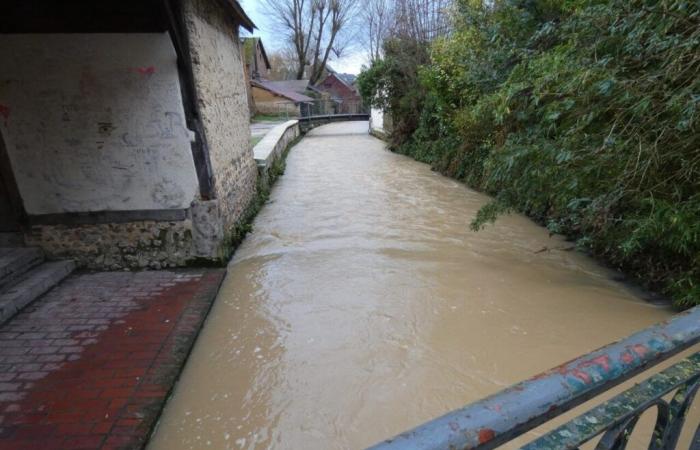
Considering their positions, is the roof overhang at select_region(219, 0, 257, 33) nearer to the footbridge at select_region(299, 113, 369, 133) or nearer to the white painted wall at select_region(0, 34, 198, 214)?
the white painted wall at select_region(0, 34, 198, 214)

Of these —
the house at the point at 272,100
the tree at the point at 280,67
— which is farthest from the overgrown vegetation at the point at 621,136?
the tree at the point at 280,67

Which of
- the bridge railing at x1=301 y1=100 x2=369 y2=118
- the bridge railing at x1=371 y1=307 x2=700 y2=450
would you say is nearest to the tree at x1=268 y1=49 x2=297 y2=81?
the bridge railing at x1=301 y1=100 x2=369 y2=118

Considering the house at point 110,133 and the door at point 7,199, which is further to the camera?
the door at point 7,199

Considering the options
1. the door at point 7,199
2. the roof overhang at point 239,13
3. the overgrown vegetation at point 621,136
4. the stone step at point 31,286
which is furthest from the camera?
the roof overhang at point 239,13

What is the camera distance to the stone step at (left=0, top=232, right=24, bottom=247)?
15.6 feet

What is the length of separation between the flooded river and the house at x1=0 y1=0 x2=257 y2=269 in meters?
1.15

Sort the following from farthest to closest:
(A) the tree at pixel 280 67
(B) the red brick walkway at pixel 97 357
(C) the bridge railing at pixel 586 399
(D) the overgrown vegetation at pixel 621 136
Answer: (A) the tree at pixel 280 67, (D) the overgrown vegetation at pixel 621 136, (B) the red brick walkway at pixel 97 357, (C) the bridge railing at pixel 586 399

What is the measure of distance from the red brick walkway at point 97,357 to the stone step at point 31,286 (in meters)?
0.09

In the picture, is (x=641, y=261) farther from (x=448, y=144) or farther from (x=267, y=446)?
(x=448, y=144)

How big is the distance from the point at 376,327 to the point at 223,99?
4026mm

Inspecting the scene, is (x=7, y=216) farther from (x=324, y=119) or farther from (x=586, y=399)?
(x=324, y=119)

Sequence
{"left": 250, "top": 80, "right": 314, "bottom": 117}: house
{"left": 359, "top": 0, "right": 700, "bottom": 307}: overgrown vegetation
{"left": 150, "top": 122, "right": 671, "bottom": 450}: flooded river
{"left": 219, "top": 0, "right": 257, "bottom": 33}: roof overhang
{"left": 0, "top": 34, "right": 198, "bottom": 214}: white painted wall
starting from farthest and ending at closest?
{"left": 250, "top": 80, "right": 314, "bottom": 117}: house, {"left": 219, "top": 0, "right": 257, "bottom": 33}: roof overhang, {"left": 0, "top": 34, "right": 198, "bottom": 214}: white painted wall, {"left": 359, "top": 0, "right": 700, "bottom": 307}: overgrown vegetation, {"left": 150, "top": 122, "right": 671, "bottom": 450}: flooded river

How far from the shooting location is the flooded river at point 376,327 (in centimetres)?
284

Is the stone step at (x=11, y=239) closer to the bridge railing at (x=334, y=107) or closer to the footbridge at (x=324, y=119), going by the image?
the footbridge at (x=324, y=119)
